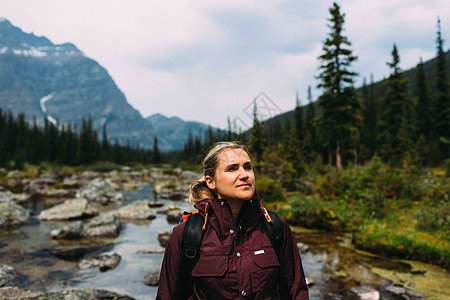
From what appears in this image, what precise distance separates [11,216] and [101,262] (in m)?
8.63

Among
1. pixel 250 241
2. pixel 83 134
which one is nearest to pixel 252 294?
pixel 250 241

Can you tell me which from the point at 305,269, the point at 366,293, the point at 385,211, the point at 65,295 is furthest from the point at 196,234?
the point at 385,211

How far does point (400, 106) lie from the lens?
131ft

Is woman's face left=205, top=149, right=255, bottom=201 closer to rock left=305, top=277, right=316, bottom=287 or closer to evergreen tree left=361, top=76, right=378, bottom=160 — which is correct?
rock left=305, top=277, right=316, bottom=287

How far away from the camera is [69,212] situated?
15430mm

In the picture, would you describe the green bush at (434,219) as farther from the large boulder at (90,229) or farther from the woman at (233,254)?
the large boulder at (90,229)

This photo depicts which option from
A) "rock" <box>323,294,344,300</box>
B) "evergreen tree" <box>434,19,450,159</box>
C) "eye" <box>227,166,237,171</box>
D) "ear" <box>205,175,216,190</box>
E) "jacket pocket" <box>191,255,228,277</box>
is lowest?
"rock" <box>323,294,344,300</box>

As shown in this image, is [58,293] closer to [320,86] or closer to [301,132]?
[320,86]

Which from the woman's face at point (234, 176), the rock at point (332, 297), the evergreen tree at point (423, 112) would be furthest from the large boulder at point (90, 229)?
the evergreen tree at point (423, 112)

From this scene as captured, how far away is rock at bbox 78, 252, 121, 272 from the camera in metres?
8.46

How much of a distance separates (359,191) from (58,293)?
11776 millimetres

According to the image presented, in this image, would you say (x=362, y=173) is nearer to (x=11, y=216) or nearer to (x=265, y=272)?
(x=265, y=272)

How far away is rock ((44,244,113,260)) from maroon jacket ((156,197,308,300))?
8.86m

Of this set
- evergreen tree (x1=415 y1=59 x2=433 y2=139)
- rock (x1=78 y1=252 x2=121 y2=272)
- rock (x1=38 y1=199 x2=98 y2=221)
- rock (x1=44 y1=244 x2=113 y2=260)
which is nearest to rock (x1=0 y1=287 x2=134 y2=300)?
rock (x1=78 y1=252 x2=121 y2=272)
